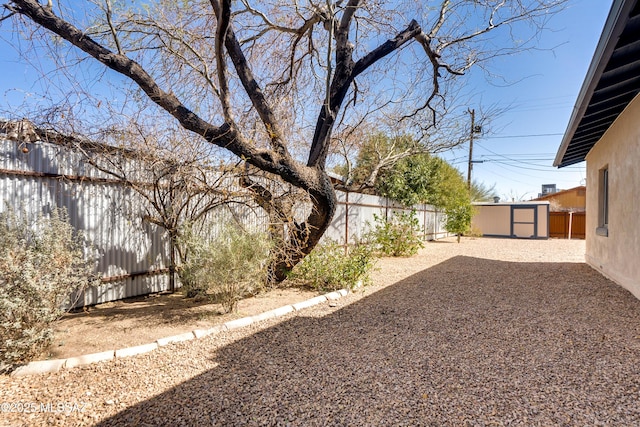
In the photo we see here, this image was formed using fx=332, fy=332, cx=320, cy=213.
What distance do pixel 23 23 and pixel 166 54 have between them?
1.69 m

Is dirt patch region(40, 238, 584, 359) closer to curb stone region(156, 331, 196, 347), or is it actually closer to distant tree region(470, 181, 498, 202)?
curb stone region(156, 331, 196, 347)

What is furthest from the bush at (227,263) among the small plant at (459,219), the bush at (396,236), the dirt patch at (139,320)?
the small plant at (459,219)

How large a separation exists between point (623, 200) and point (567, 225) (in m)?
16.3

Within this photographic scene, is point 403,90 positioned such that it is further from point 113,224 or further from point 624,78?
point 113,224

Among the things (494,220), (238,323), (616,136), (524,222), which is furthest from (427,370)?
(494,220)

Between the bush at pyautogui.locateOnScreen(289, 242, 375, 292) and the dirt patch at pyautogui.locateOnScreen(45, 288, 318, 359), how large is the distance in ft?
1.76

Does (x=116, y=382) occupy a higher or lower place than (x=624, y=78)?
lower

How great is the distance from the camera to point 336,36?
536cm

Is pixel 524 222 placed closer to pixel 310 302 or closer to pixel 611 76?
pixel 611 76

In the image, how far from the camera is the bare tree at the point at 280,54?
13.2ft

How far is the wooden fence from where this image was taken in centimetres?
1833

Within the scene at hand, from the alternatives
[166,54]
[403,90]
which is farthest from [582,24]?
[166,54]

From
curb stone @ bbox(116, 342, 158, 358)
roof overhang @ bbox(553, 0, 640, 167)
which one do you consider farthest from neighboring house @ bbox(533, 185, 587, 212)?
curb stone @ bbox(116, 342, 158, 358)

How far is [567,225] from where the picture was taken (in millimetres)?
18766
